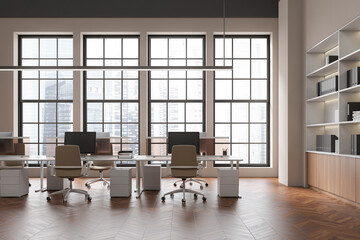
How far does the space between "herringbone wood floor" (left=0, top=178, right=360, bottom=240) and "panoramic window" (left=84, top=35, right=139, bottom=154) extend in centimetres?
309

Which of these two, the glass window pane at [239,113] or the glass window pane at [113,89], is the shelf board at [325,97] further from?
the glass window pane at [113,89]

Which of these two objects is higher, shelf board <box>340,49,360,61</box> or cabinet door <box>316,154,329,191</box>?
shelf board <box>340,49,360,61</box>

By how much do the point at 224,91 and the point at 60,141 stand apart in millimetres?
4499

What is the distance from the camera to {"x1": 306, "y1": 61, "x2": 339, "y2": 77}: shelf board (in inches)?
243

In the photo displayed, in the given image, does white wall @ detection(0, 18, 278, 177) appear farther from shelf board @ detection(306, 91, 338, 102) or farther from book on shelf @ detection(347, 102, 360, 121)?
book on shelf @ detection(347, 102, 360, 121)

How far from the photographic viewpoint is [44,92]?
30.6ft

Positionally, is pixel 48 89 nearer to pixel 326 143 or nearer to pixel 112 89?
pixel 112 89

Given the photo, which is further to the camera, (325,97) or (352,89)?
(325,97)

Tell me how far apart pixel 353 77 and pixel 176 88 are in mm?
4728

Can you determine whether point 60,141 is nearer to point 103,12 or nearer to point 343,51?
point 103,12

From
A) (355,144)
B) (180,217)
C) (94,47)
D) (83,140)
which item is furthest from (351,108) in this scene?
(94,47)

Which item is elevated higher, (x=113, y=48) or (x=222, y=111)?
(x=113, y=48)

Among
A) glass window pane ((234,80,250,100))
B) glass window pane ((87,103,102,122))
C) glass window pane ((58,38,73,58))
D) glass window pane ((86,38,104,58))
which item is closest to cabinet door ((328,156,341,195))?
glass window pane ((234,80,250,100))

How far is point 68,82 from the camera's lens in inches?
366
